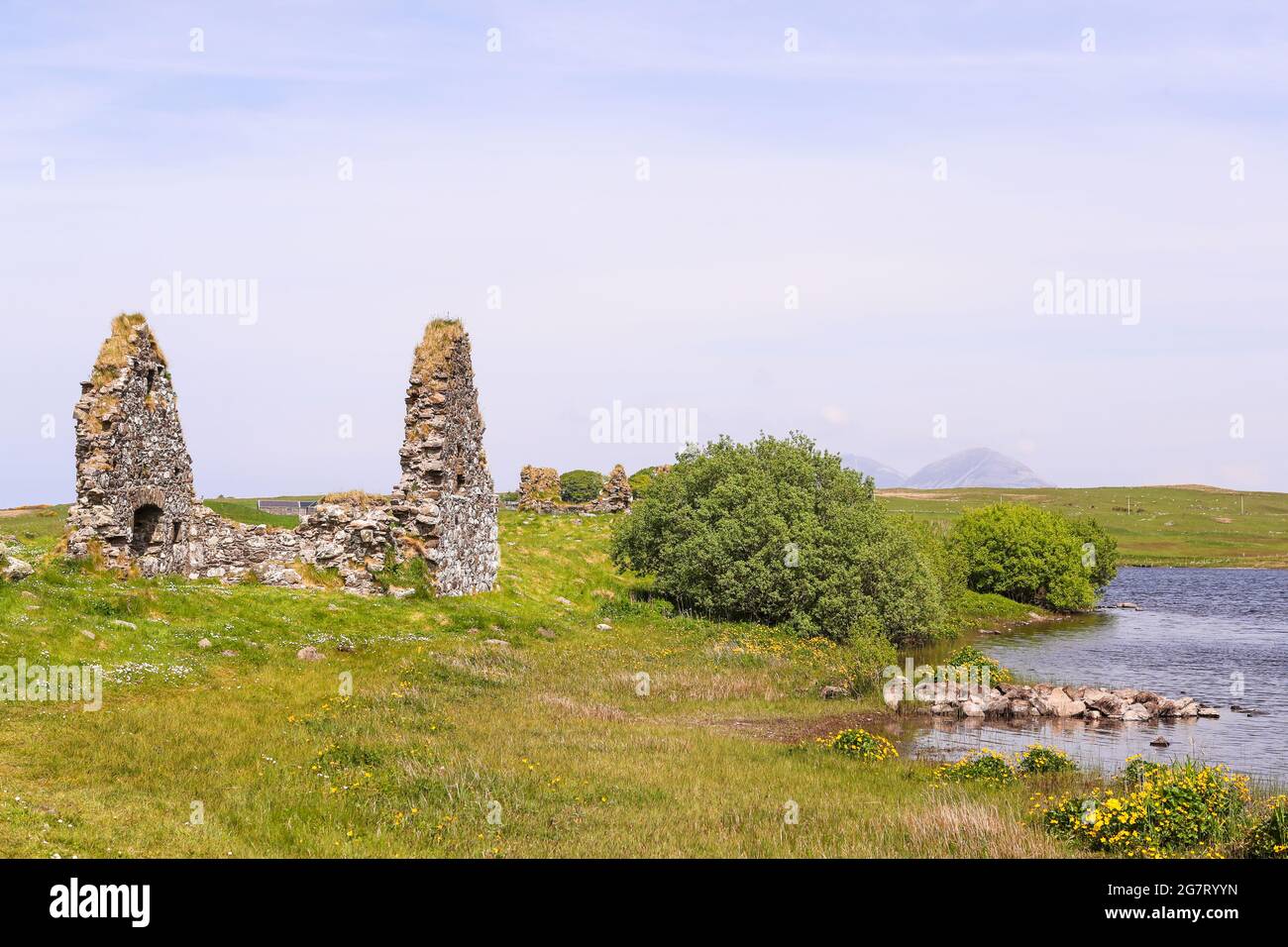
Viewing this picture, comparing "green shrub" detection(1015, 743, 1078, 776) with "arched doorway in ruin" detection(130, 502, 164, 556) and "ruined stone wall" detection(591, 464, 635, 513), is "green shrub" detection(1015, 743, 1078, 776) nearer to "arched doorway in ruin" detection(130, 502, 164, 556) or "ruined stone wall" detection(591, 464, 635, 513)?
"arched doorway in ruin" detection(130, 502, 164, 556)

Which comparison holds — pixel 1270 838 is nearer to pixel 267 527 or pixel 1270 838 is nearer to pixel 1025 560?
pixel 267 527

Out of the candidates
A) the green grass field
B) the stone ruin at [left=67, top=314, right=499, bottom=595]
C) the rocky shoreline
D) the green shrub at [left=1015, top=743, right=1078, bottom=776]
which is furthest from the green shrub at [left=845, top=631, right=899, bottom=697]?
the stone ruin at [left=67, top=314, right=499, bottom=595]

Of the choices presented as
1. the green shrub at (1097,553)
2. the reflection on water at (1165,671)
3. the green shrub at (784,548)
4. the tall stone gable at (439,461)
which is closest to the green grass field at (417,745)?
the tall stone gable at (439,461)

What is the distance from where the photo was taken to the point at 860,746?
89.1 feet

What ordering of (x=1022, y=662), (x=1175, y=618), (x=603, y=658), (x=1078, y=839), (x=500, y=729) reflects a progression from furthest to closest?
(x=1175, y=618)
(x=1022, y=662)
(x=603, y=658)
(x=500, y=729)
(x=1078, y=839)

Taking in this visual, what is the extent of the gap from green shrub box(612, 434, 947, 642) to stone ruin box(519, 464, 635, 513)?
132ft

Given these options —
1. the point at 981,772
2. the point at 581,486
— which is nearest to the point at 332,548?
the point at 981,772

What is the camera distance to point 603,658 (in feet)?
126

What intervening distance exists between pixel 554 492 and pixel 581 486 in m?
43.6

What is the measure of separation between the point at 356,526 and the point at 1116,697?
106ft

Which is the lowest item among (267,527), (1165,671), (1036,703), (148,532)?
(1165,671)
